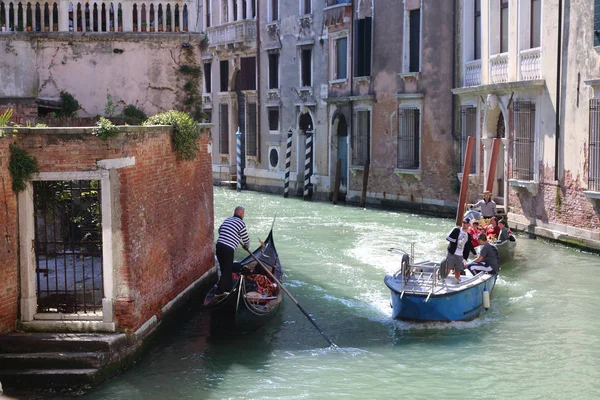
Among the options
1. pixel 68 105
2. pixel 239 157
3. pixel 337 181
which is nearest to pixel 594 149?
pixel 68 105

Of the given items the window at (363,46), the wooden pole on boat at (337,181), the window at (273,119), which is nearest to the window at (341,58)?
the window at (363,46)

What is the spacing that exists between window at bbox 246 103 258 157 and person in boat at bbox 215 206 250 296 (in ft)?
57.7

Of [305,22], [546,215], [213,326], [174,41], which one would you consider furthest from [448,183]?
[213,326]

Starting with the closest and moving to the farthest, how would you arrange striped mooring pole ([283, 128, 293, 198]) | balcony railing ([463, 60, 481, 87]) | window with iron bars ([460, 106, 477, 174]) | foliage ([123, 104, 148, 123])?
foliage ([123, 104, 148, 123]) → balcony railing ([463, 60, 481, 87]) → window with iron bars ([460, 106, 477, 174]) → striped mooring pole ([283, 128, 293, 198])

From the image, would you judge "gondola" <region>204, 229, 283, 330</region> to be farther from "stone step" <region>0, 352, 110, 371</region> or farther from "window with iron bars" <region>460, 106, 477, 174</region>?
"window with iron bars" <region>460, 106, 477, 174</region>

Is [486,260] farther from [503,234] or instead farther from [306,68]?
[306,68]

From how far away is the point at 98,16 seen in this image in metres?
11.5

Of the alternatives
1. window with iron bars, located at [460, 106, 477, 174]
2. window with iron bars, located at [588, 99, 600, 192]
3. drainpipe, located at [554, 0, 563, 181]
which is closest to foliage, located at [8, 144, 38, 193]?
window with iron bars, located at [588, 99, 600, 192]

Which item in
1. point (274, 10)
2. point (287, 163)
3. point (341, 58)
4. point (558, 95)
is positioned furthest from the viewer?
point (274, 10)

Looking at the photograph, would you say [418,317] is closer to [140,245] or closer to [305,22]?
[140,245]

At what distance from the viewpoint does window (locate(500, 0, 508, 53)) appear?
17.0 m


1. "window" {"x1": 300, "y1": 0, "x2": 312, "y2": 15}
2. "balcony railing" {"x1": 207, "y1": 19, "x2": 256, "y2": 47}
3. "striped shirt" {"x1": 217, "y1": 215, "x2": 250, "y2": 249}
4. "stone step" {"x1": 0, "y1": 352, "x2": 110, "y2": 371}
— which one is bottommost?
"stone step" {"x1": 0, "y1": 352, "x2": 110, "y2": 371}

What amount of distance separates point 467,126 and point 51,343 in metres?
12.3

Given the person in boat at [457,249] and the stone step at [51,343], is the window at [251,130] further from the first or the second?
the stone step at [51,343]
